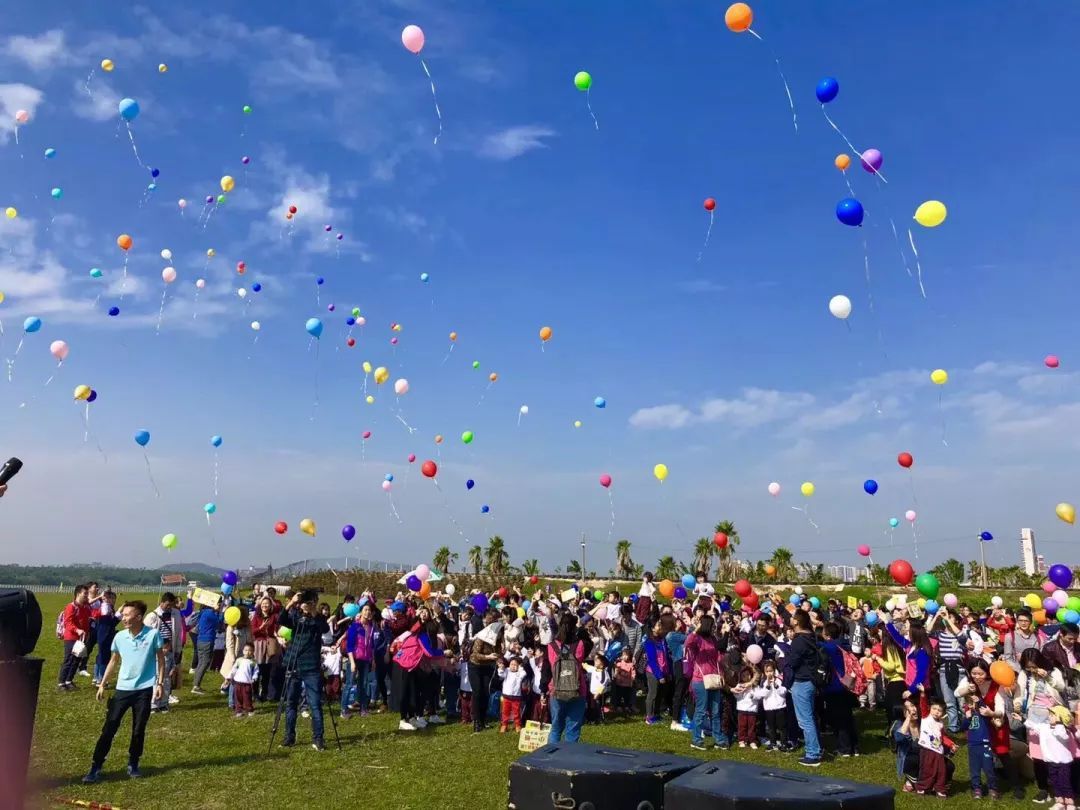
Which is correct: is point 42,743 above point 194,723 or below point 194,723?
above

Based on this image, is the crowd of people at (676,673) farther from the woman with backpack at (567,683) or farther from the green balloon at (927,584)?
the green balloon at (927,584)

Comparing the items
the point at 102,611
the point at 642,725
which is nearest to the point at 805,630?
the point at 642,725

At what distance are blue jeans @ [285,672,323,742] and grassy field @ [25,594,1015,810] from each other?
27 cm

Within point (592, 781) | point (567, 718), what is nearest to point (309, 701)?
point (567, 718)

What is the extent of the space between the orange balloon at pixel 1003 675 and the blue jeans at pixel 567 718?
4.61 meters

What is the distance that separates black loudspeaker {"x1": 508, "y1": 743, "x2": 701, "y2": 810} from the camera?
377cm

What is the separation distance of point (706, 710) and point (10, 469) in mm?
9061

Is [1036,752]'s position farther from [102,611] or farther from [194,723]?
[102,611]

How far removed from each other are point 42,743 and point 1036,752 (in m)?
8.81

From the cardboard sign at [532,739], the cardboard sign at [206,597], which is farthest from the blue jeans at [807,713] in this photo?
the cardboard sign at [206,597]

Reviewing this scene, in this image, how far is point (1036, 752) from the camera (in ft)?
25.1

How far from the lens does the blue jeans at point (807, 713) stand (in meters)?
9.45

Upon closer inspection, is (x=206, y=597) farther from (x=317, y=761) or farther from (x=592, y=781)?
(x=592, y=781)

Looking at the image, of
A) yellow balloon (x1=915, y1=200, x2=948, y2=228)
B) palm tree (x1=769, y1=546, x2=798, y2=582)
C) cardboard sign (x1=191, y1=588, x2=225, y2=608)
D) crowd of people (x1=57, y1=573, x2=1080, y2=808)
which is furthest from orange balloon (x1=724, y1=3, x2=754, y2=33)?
palm tree (x1=769, y1=546, x2=798, y2=582)
